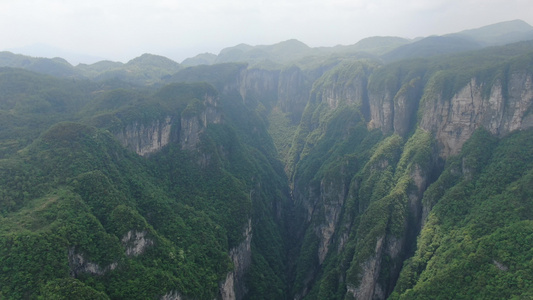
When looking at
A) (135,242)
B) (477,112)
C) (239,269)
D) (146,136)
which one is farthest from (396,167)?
(135,242)

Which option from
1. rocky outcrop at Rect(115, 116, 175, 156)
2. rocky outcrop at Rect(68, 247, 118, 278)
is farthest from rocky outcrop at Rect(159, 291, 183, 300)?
rocky outcrop at Rect(115, 116, 175, 156)

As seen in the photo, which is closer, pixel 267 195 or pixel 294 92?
pixel 267 195

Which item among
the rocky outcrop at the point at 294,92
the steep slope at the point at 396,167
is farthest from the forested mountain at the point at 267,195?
the rocky outcrop at the point at 294,92

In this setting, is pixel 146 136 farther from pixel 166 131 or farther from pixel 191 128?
pixel 191 128

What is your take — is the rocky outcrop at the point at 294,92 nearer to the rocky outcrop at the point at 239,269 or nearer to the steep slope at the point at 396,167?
the steep slope at the point at 396,167

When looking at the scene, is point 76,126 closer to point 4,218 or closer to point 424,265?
point 4,218
